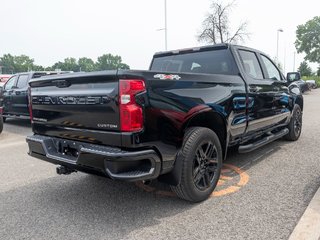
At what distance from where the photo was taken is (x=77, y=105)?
3.36 m

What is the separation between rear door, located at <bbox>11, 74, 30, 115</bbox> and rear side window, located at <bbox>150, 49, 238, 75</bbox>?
6.11 metres

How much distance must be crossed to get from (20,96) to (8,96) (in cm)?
87

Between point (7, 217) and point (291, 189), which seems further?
point (291, 189)

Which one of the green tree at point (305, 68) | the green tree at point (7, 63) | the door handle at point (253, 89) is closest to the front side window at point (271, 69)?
the door handle at point (253, 89)

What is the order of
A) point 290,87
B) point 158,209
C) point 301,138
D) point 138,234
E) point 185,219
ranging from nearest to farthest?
point 138,234, point 185,219, point 158,209, point 290,87, point 301,138

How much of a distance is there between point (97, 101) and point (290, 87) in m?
4.79

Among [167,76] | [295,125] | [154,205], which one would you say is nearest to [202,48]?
[167,76]

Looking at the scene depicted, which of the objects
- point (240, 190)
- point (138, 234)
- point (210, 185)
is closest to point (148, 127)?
point (138, 234)

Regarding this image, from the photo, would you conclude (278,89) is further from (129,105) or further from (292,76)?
(129,105)

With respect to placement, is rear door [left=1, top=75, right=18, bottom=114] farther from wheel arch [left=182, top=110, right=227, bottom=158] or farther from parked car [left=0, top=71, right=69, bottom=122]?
wheel arch [left=182, top=110, right=227, bottom=158]

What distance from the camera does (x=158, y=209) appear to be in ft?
11.8

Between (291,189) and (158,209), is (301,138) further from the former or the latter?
(158,209)

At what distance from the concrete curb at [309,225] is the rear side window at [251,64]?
7.17 feet

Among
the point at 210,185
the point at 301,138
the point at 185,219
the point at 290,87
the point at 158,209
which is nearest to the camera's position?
the point at 185,219
